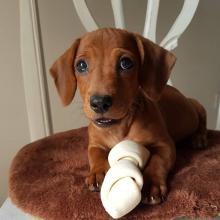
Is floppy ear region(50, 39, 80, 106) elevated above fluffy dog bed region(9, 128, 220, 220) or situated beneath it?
elevated above

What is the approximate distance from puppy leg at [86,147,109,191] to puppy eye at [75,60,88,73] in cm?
21

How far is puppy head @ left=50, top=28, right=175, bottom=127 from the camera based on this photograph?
898mm

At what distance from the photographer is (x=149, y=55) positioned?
38.9 inches

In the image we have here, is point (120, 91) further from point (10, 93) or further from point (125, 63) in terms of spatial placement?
point (10, 93)

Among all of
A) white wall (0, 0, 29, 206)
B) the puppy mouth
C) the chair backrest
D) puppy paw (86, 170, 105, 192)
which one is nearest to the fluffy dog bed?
puppy paw (86, 170, 105, 192)

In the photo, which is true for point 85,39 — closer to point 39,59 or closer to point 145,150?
point 145,150

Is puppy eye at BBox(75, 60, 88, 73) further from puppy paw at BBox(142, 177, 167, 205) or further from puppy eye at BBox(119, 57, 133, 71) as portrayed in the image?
puppy paw at BBox(142, 177, 167, 205)

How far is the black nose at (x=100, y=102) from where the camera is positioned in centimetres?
87

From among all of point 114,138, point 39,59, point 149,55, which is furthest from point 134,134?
point 39,59

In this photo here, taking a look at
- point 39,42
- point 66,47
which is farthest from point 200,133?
point 66,47

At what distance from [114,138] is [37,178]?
8.1 inches

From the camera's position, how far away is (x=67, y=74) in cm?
102

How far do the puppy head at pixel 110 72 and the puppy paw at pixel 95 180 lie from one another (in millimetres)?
110

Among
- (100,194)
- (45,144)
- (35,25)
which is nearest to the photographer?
(100,194)
